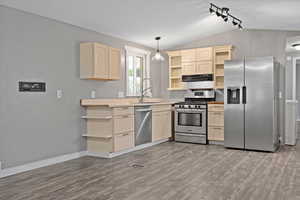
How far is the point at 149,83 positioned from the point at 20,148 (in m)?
3.70

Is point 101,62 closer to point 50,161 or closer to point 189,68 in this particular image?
point 50,161

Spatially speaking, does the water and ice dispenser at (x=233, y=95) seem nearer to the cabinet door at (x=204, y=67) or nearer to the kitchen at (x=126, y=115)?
the kitchen at (x=126, y=115)

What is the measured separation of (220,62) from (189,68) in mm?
750

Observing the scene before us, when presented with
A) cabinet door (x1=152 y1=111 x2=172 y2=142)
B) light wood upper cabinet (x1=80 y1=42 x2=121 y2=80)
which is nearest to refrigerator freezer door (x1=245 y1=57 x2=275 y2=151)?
cabinet door (x1=152 y1=111 x2=172 y2=142)

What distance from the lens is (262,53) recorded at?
6.07 metres

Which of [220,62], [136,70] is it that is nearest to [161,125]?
[136,70]

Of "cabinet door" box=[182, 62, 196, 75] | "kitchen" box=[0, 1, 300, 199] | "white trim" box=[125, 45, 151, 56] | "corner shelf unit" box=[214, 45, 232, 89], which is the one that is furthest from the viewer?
"cabinet door" box=[182, 62, 196, 75]

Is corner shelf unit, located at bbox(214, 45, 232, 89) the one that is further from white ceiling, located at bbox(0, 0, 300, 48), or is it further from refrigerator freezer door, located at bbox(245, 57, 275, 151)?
refrigerator freezer door, located at bbox(245, 57, 275, 151)

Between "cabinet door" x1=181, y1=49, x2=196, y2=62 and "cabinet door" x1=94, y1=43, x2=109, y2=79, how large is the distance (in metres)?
2.44

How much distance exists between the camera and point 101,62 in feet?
15.6

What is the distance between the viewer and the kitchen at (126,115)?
10.9 feet

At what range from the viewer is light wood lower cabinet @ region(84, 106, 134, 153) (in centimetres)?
456

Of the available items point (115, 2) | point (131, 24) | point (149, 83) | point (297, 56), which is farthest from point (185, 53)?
point (115, 2)

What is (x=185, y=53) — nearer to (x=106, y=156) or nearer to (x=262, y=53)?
(x=262, y=53)
